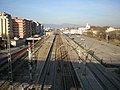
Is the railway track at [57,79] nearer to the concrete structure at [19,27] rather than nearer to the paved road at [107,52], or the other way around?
the paved road at [107,52]

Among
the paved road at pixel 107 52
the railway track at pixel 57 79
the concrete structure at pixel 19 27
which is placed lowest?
the railway track at pixel 57 79

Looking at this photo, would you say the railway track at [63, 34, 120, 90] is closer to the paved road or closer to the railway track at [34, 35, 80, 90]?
the railway track at [34, 35, 80, 90]

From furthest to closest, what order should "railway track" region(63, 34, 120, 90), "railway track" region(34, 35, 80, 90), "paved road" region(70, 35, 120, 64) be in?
"paved road" region(70, 35, 120, 64)
"railway track" region(63, 34, 120, 90)
"railway track" region(34, 35, 80, 90)

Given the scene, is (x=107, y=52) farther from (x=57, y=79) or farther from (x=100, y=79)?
(x=57, y=79)

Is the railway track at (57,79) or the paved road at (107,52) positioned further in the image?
the paved road at (107,52)

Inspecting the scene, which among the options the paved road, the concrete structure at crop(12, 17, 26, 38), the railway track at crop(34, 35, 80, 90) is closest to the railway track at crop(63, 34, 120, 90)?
the railway track at crop(34, 35, 80, 90)

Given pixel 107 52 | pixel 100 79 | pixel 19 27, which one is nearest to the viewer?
pixel 100 79

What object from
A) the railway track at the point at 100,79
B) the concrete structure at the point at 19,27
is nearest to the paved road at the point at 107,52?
the railway track at the point at 100,79

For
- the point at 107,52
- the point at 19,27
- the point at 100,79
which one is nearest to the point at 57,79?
the point at 100,79

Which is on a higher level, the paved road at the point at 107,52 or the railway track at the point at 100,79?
the paved road at the point at 107,52

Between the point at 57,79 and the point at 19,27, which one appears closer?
the point at 57,79

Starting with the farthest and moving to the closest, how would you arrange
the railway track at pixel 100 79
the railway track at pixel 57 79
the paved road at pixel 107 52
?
the paved road at pixel 107 52 → the railway track at pixel 100 79 → the railway track at pixel 57 79

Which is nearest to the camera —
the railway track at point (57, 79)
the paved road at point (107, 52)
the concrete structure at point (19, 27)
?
A: the railway track at point (57, 79)

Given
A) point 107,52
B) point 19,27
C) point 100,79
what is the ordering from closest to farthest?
point 100,79 < point 107,52 < point 19,27
